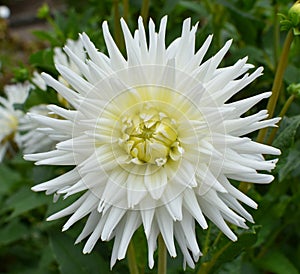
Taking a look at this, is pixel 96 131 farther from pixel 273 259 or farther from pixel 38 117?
pixel 273 259

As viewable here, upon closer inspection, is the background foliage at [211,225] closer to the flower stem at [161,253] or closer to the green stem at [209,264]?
the green stem at [209,264]

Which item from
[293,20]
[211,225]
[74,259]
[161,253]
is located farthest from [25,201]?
[293,20]

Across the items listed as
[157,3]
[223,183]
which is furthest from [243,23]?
[223,183]

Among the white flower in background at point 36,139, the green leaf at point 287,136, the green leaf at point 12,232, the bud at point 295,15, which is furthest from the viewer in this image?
the green leaf at point 12,232

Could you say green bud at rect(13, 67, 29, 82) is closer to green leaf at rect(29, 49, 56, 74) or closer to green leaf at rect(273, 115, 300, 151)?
green leaf at rect(29, 49, 56, 74)

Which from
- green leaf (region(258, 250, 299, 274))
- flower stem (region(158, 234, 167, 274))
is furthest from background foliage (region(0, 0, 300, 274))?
flower stem (region(158, 234, 167, 274))

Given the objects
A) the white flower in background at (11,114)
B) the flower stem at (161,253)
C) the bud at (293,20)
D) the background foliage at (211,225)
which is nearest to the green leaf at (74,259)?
the background foliage at (211,225)
